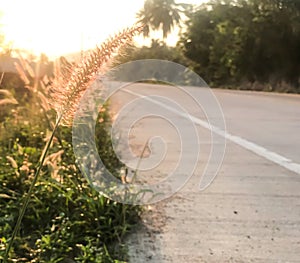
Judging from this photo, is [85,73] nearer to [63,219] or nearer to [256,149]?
[63,219]

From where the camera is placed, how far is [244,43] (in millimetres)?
35031

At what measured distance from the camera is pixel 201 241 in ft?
12.1

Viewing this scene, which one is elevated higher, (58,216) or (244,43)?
(244,43)

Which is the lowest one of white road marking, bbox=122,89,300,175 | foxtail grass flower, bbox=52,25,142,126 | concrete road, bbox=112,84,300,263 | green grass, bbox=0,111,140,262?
white road marking, bbox=122,89,300,175

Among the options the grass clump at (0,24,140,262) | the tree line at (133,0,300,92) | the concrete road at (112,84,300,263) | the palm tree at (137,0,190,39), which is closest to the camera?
the palm tree at (137,0,190,39)

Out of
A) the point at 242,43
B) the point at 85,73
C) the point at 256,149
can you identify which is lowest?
the point at 256,149

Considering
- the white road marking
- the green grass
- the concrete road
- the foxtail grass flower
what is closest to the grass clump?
the green grass

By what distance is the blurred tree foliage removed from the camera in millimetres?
28438

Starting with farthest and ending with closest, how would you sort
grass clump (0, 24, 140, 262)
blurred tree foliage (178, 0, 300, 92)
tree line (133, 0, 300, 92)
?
blurred tree foliage (178, 0, 300, 92) < tree line (133, 0, 300, 92) < grass clump (0, 24, 140, 262)

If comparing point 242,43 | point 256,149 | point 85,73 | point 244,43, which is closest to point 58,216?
point 85,73

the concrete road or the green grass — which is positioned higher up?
the green grass

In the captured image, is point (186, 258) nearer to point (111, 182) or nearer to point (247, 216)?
point (247, 216)

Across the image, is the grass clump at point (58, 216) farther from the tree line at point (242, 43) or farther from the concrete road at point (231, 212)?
the tree line at point (242, 43)

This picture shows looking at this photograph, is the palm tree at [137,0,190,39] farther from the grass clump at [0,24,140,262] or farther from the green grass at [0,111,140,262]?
the green grass at [0,111,140,262]
